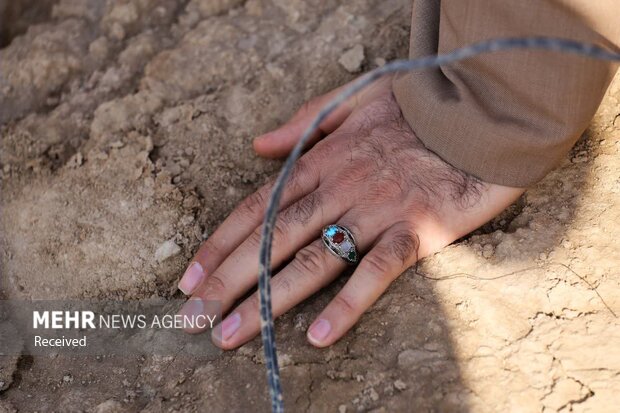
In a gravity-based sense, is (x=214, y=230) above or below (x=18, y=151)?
below

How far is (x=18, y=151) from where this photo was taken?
1821mm

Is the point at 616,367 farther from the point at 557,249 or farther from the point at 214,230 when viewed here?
the point at 214,230

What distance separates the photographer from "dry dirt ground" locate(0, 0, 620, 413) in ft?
3.99

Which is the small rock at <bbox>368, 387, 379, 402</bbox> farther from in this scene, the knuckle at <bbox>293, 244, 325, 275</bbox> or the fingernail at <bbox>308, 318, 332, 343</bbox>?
the knuckle at <bbox>293, 244, 325, 275</bbox>

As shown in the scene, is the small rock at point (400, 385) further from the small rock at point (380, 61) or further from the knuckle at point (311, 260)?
the small rock at point (380, 61)

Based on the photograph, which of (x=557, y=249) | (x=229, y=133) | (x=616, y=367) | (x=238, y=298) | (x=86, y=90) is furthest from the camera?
(x=86, y=90)

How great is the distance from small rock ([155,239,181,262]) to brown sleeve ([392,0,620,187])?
67cm

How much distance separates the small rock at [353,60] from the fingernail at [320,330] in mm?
853

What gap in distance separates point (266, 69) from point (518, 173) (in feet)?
2.77

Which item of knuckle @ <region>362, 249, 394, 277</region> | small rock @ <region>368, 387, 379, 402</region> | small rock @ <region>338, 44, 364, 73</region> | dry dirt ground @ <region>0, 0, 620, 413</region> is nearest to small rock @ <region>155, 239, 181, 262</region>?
dry dirt ground @ <region>0, 0, 620, 413</region>

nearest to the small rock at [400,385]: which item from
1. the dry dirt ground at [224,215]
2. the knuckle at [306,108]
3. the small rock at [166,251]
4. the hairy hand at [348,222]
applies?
the dry dirt ground at [224,215]

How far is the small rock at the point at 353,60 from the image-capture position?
1.84m

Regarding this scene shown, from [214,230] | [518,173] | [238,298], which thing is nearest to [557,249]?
[518,173]

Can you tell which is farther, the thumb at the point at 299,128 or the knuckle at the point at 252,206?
the thumb at the point at 299,128
